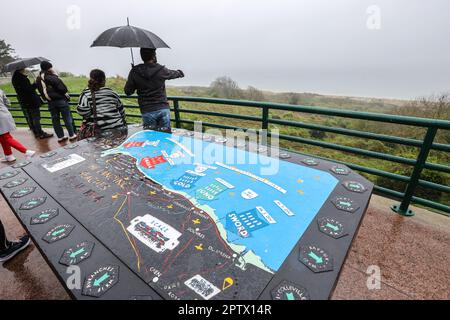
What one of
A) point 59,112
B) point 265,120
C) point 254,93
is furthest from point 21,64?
point 254,93

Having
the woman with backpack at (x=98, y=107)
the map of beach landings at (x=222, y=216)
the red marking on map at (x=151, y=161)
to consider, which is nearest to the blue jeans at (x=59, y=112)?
the woman with backpack at (x=98, y=107)

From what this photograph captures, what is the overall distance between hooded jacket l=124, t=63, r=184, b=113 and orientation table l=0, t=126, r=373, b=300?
1.33 m

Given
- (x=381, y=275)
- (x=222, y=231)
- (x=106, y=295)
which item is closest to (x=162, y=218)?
(x=222, y=231)

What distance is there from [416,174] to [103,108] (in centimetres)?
380

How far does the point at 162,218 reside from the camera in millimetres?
1377

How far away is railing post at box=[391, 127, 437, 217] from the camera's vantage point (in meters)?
2.22

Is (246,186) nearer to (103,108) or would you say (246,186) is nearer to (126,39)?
(126,39)

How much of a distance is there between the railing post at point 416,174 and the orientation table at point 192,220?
3.48ft

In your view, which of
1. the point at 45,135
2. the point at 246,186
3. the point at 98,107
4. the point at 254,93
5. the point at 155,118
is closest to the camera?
the point at 246,186

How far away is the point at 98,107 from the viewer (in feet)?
10.2

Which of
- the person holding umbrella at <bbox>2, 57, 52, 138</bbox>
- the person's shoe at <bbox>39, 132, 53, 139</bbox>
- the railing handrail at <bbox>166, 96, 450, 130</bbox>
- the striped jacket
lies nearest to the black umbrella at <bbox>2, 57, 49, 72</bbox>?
the person holding umbrella at <bbox>2, 57, 52, 138</bbox>

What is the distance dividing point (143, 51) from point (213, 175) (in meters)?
2.23
